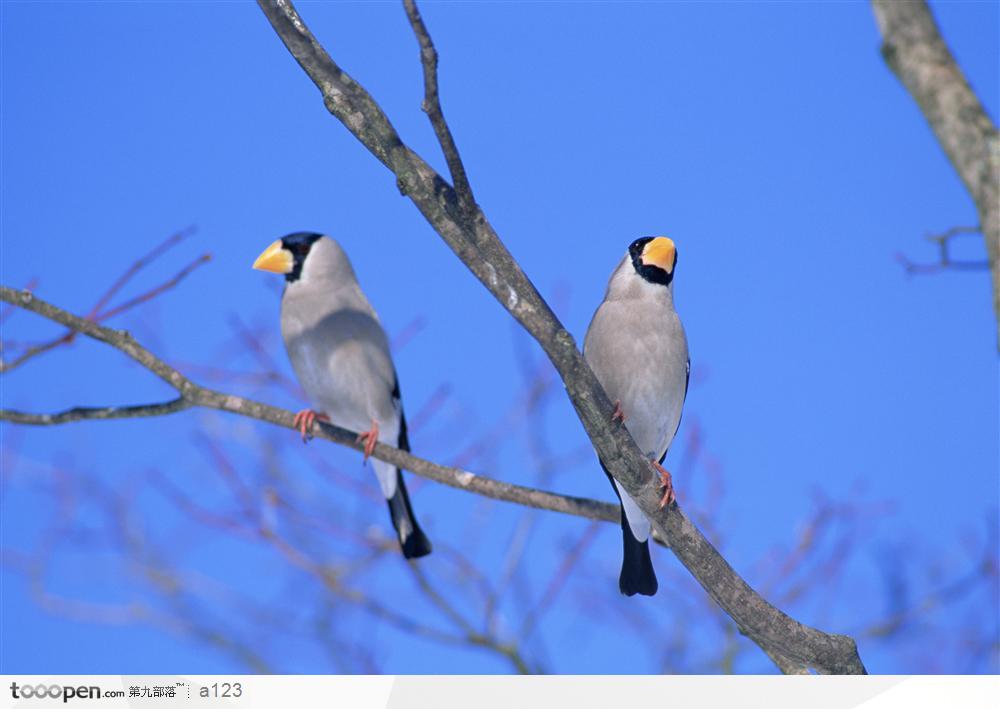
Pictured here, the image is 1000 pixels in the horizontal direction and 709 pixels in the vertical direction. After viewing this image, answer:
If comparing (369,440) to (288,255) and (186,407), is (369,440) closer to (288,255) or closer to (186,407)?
(186,407)

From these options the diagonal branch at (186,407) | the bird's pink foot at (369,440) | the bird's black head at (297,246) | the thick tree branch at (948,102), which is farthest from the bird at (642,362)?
the thick tree branch at (948,102)

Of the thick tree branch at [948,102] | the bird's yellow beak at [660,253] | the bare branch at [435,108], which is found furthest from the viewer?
the bird's yellow beak at [660,253]

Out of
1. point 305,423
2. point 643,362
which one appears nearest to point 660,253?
point 643,362

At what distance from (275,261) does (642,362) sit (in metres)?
2.13

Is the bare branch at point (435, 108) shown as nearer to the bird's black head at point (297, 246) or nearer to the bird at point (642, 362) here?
the bird at point (642, 362)

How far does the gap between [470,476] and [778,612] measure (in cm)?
113

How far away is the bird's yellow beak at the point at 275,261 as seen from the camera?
5.04 m

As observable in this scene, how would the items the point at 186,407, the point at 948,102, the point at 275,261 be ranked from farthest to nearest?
the point at 275,261
the point at 186,407
the point at 948,102

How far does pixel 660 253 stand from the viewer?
4.29 m

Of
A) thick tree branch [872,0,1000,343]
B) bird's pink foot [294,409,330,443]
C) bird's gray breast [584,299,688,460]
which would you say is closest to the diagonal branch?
bird's pink foot [294,409,330,443]

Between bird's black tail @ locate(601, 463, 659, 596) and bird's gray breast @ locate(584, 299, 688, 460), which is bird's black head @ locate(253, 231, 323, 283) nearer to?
bird's gray breast @ locate(584, 299, 688, 460)

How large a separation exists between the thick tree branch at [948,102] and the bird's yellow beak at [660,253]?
245 centimetres
